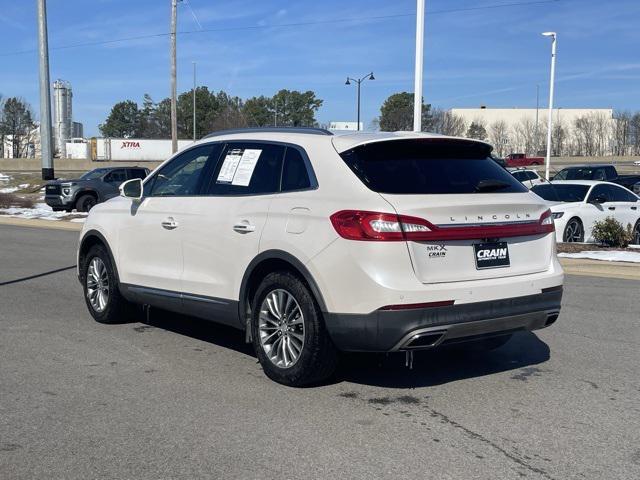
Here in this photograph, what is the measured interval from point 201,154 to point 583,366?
378 centimetres

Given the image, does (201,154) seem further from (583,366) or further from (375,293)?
(583,366)

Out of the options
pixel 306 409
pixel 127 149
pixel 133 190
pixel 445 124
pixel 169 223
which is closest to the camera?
pixel 306 409

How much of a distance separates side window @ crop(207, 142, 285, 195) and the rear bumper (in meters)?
1.31

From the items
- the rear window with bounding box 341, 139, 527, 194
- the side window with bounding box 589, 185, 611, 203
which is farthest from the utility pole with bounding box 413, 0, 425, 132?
the rear window with bounding box 341, 139, 527, 194

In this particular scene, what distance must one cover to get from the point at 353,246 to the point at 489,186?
126cm

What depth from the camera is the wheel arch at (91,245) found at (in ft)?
23.7

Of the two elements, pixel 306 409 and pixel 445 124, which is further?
pixel 445 124

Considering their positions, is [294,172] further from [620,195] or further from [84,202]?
[84,202]

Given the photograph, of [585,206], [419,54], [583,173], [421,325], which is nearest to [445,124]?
[583,173]

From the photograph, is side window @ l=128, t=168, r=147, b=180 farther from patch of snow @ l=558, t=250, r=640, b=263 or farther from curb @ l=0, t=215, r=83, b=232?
patch of snow @ l=558, t=250, r=640, b=263

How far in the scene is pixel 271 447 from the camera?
13.8 feet

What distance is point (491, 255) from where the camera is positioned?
16.6 ft

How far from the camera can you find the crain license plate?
4997mm

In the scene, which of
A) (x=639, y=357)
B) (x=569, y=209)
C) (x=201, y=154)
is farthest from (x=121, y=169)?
(x=639, y=357)
